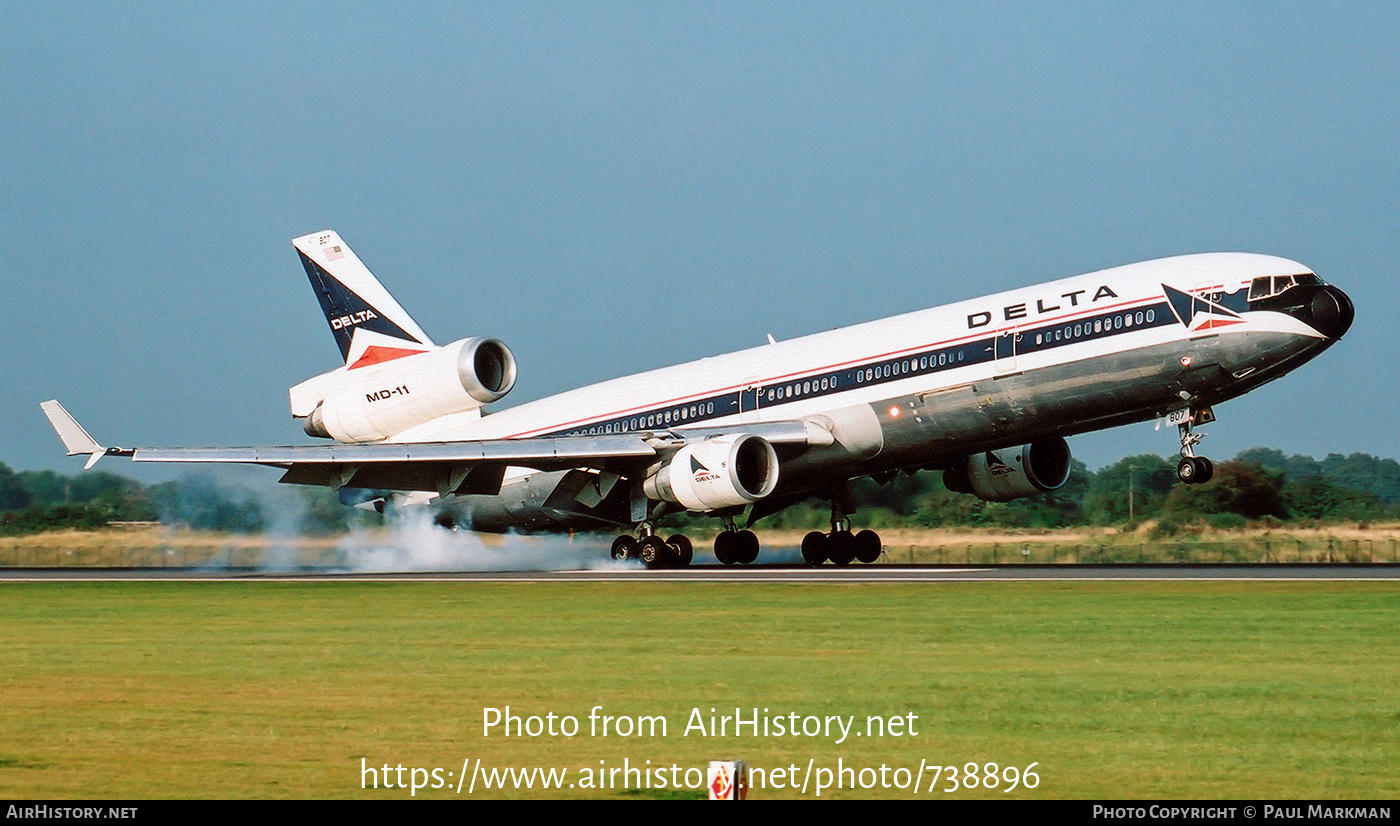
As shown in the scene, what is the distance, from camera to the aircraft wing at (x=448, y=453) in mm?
35219

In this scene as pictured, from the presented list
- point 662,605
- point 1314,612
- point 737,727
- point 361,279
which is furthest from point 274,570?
point 737,727

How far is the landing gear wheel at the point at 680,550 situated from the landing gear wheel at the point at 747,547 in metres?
2.98

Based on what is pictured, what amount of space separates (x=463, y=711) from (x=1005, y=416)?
21.9 meters

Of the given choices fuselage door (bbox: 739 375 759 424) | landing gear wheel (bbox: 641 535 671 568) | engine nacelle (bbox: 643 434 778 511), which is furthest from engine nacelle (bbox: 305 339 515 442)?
engine nacelle (bbox: 643 434 778 511)

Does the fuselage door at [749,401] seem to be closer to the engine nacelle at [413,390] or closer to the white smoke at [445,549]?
the white smoke at [445,549]

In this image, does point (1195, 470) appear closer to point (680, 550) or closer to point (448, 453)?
point (680, 550)

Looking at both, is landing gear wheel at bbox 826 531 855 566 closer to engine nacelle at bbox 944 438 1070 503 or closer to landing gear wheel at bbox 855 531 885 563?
landing gear wheel at bbox 855 531 885 563

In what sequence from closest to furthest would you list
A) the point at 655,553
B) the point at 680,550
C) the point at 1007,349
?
the point at 1007,349 < the point at 655,553 < the point at 680,550

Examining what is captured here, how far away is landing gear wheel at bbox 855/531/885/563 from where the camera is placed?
4025 centimetres

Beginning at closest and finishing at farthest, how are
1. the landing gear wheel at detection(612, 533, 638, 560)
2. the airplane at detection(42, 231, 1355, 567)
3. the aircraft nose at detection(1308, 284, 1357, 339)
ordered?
the aircraft nose at detection(1308, 284, 1357, 339), the airplane at detection(42, 231, 1355, 567), the landing gear wheel at detection(612, 533, 638, 560)

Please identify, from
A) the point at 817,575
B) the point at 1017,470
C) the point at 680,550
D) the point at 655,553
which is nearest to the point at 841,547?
the point at 680,550

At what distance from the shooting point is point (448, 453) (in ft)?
121

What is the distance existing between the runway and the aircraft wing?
247cm

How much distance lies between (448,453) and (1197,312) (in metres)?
16.9
